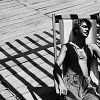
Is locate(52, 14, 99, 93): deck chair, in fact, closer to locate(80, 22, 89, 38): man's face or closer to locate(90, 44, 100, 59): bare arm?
locate(90, 44, 100, 59): bare arm

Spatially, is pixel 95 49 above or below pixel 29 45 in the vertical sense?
above

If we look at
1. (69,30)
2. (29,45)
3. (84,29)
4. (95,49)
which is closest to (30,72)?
(29,45)

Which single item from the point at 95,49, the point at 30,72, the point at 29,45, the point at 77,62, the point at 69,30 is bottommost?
the point at 30,72

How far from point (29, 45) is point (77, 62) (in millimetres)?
2338

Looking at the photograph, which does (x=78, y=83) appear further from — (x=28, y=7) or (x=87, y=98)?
(x=28, y=7)

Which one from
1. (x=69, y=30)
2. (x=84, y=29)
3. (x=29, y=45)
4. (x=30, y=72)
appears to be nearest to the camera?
(x=84, y=29)

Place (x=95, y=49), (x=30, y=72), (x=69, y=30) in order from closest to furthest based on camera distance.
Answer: (x=95, y=49), (x=69, y=30), (x=30, y=72)

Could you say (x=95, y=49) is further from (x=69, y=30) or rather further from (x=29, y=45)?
(x=29, y=45)

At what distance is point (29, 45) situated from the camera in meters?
6.55

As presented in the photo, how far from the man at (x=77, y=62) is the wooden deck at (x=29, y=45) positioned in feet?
1.27

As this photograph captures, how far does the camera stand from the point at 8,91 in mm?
5188

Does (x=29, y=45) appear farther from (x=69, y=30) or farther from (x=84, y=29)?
(x=84, y=29)

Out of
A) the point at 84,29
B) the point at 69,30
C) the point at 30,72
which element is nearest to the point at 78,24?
the point at 84,29

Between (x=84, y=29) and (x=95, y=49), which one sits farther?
(x=95, y=49)
